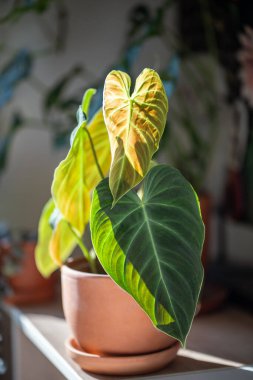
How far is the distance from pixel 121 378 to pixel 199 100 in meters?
1.00

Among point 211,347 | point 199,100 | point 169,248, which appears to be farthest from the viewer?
point 199,100

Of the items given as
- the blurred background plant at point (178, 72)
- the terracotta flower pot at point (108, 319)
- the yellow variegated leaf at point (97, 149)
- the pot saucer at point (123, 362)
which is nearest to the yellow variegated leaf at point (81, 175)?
the yellow variegated leaf at point (97, 149)

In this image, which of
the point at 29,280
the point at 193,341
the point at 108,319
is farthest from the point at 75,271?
the point at 29,280

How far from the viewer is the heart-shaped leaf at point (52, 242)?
1174mm

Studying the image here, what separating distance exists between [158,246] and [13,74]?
92 centimetres

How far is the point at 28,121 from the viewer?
194cm

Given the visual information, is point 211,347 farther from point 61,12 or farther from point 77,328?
point 61,12

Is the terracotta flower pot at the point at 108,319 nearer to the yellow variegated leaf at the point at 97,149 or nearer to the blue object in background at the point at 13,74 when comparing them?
the yellow variegated leaf at the point at 97,149

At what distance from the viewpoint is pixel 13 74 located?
168cm

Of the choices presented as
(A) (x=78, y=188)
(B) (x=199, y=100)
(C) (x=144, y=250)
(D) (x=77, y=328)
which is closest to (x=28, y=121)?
(B) (x=199, y=100)

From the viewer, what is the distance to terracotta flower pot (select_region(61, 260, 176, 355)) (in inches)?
40.7

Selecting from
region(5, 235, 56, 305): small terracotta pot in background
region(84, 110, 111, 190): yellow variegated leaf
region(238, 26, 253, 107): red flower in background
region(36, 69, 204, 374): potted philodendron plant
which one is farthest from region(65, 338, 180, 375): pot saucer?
region(238, 26, 253, 107): red flower in background

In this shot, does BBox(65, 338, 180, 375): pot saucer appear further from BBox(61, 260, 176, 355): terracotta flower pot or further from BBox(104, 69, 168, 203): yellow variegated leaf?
BBox(104, 69, 168, 203): yellow variegated leaf

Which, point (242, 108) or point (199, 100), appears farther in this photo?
point (199, 100)
